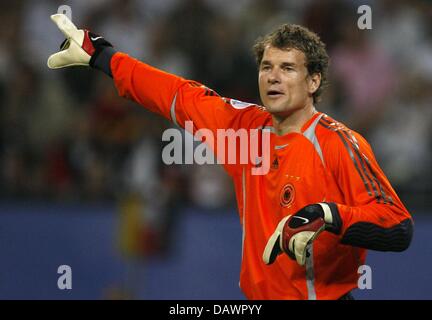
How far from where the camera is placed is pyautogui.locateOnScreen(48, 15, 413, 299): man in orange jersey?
4129mm

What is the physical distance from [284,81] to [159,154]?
3.80 metres

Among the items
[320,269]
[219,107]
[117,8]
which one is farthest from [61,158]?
[320,269]

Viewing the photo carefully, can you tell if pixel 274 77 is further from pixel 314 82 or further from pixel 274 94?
pixel 314 82

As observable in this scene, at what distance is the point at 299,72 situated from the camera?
4.68 metres

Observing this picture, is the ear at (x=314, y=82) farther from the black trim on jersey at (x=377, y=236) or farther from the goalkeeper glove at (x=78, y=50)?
the goalkeeper glove at (x=78, y=50)

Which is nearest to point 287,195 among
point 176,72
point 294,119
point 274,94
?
point 294,119

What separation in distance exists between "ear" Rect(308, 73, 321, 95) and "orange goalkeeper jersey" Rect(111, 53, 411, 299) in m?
0.16

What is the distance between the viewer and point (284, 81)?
462 centimetres

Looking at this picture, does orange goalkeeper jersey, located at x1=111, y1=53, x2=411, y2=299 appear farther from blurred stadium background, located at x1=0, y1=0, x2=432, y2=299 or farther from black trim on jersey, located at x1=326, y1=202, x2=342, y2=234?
blurred stadium background, located at x1=0, y1=0, x2=432, y2=299

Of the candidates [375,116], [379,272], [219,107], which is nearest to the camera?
[219,107]

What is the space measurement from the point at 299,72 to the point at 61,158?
4.39 metres

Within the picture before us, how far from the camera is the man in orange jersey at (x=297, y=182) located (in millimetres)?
4129
